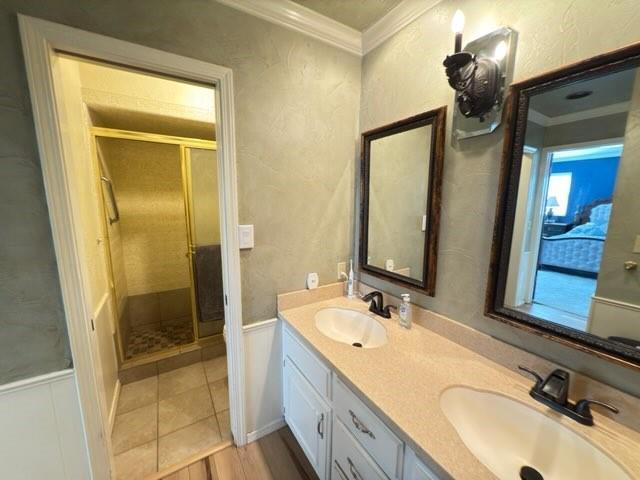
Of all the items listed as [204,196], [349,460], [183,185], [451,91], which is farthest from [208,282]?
[451,91]

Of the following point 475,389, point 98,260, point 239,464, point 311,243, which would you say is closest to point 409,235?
point 311,243

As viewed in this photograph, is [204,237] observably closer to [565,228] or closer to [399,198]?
[399,198]

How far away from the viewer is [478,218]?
1.05 m

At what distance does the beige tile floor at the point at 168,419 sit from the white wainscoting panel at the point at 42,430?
1.22ft

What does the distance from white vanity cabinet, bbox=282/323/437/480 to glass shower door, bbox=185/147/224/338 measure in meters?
1.19

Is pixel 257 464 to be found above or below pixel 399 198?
below

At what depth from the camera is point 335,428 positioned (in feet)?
3.54

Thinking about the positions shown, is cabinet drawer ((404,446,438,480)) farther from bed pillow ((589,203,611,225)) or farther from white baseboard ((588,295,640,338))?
bed pillow ((589,203,611,225))

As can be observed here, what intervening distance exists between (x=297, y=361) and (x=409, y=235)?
894mm

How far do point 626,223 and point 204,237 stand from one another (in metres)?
2.52

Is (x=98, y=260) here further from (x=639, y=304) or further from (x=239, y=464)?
(x=639, y=304)

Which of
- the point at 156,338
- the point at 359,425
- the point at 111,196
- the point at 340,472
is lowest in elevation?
the point at 156,338

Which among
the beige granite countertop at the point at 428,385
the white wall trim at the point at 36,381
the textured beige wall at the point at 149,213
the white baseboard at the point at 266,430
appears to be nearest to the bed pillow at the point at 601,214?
the beige granite countertop at the point at 428,385

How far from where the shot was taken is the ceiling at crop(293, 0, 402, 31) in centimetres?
124
